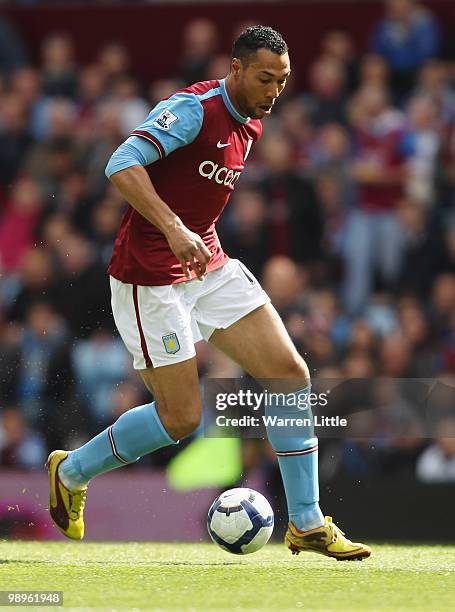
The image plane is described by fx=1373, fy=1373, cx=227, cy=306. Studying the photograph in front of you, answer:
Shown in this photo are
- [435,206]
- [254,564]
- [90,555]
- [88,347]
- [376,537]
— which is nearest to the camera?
[254,564]

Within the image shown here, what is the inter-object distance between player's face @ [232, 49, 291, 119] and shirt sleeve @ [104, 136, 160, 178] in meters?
0.55

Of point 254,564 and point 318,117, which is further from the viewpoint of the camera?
point 318,117

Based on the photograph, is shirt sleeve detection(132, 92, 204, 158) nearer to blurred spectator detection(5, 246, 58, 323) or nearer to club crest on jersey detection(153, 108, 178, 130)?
club crest on jersey detection(153, 108, 178, 130)

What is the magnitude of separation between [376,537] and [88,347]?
287 centimetres

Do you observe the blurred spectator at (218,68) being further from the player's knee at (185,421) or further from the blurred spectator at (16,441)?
the player's knee at (185,421)

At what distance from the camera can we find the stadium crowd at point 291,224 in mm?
10047

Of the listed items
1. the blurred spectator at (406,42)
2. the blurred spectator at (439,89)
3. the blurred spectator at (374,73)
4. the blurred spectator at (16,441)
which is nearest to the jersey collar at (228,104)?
the blurred spectator at (16,441)

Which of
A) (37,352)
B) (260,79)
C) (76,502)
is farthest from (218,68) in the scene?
(76,502)

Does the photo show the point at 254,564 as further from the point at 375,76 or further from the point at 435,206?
the point at 375,76

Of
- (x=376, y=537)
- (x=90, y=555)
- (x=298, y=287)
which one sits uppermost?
(x=298, y=287)

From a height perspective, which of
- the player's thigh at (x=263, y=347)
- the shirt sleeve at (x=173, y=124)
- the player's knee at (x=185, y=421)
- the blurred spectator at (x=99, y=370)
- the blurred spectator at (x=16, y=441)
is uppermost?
the shirt sleeve at (x=173, y=124)

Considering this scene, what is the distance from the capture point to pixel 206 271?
6387 millimetres

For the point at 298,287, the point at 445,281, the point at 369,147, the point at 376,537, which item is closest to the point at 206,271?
the point at 376,537

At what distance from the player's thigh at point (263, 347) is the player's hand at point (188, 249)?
2.12 ft
